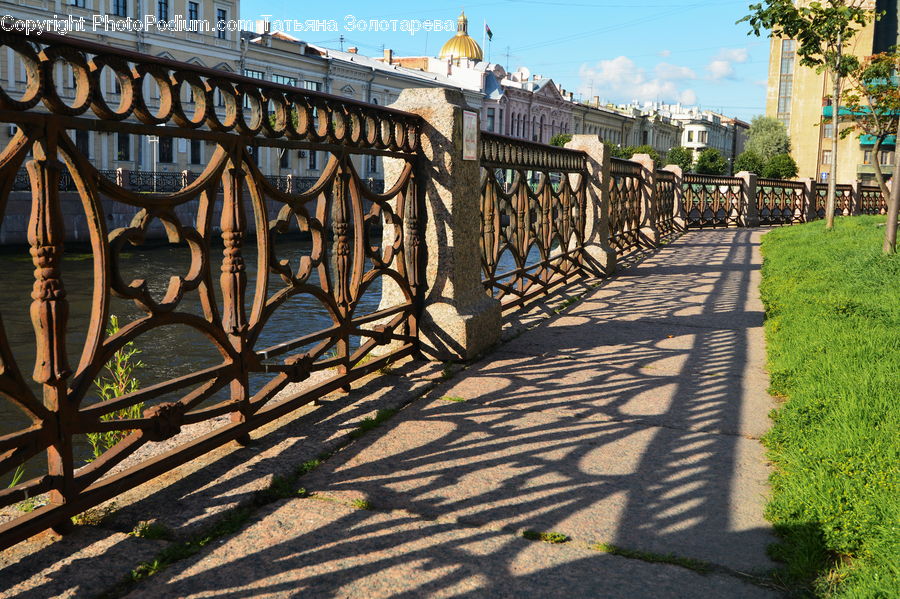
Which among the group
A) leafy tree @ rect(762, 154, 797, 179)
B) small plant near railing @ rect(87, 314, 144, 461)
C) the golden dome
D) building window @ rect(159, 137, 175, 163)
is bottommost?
small plant near railing @ rect(87, 314, 144, 461)

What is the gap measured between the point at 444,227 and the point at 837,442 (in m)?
2.75

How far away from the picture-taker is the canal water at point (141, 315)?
8.36 m

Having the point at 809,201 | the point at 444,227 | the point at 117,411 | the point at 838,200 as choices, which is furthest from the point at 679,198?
the point at 117,411

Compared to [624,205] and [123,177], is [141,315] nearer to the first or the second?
[624,205]

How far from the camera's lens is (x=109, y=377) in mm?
8328

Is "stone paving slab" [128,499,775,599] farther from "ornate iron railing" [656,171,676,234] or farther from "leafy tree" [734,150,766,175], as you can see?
"leafy tree" [734,150,766,175]

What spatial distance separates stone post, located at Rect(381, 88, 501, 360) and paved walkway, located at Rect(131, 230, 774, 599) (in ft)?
1.00

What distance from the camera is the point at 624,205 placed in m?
13.4

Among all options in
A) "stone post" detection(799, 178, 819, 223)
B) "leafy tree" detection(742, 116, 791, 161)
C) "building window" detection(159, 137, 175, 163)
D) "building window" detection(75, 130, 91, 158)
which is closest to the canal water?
"stone post" detection(799, 178, 819, 223)

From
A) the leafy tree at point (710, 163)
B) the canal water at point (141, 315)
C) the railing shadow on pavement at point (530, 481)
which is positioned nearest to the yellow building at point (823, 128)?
the leafy tree at point (710, 163)

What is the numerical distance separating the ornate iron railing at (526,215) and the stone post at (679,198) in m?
10.2

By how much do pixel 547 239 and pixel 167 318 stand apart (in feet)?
19.6

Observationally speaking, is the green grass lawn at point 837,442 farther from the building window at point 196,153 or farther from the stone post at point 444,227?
the building window at point 196,153

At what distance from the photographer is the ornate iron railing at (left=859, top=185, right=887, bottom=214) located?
105 ft
